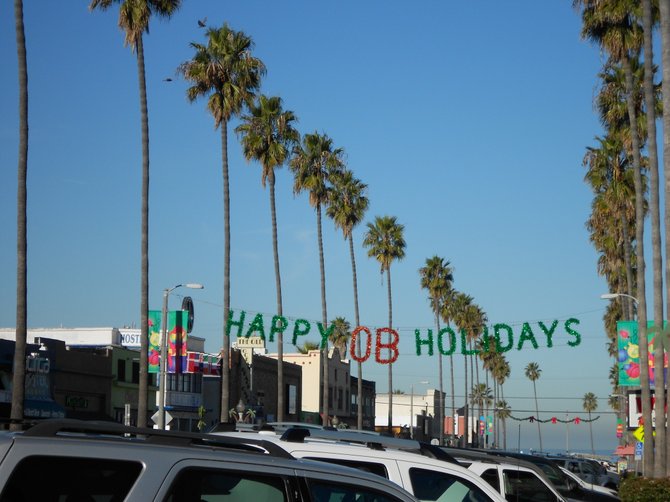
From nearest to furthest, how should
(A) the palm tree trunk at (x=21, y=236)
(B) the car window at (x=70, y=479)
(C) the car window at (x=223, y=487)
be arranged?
1. (B) the car window at (x=70, y=479)
2. (C) the car window at (x=223, y=487)
3. (A) the palm tree trunk at (x=21, y=236)

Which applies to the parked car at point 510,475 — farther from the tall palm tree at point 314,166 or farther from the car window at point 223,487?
the tall palm tree at point 314,166

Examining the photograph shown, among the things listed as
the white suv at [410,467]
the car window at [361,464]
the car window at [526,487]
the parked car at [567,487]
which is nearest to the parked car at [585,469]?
the parked car at [567,487]

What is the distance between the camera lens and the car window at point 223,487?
4.86m

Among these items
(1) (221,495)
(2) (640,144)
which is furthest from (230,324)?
(1) (221,495)

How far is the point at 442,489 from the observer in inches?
375

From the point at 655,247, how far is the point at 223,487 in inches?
1181

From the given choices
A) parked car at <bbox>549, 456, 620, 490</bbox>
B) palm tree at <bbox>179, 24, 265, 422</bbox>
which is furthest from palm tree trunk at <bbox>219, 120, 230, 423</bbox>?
parked car at <bbox>549, 456, 620, 490</bbox>

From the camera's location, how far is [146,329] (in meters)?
34.8

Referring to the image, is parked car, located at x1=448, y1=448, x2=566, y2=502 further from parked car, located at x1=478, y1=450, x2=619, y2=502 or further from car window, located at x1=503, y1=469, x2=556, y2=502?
parked car, located at x1=478, y1=450, x2=619, y2=502

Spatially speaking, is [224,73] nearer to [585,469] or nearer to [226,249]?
[226,249]

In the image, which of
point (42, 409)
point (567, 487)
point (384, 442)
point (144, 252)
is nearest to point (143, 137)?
point (144, 252)

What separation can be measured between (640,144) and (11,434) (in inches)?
1573

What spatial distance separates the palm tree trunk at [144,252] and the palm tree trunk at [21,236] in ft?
29.0

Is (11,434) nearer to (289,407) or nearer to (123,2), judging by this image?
(123,2)
